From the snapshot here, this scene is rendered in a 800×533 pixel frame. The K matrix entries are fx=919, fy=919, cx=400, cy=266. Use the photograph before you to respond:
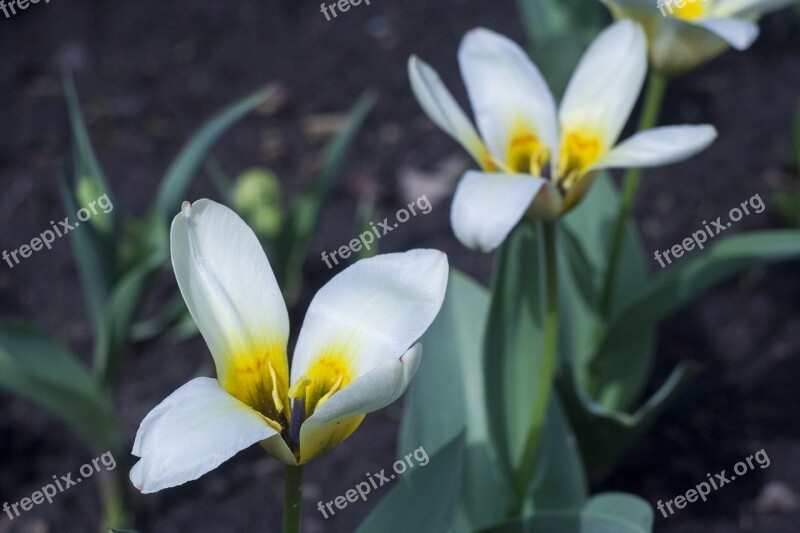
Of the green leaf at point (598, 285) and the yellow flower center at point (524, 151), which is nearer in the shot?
the yellow flower center at point (524, 151)

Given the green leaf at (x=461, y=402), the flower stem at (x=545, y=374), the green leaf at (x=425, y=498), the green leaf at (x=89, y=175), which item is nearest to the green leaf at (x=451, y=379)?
the green leaf at (x=461, y=402)

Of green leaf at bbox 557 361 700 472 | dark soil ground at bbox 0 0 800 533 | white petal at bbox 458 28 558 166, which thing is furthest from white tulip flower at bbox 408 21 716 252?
dark soil ground at bbox 0 0 800 533

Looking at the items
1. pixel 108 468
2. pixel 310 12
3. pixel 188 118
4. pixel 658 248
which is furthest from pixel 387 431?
pixel 310 12

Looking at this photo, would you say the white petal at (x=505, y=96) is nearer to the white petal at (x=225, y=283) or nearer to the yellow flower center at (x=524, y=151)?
the yellow flower center at (x=524, y=151)

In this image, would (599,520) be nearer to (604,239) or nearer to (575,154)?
(575,154)

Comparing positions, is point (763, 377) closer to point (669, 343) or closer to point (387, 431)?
point (669, 343)

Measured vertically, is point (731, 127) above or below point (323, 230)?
below

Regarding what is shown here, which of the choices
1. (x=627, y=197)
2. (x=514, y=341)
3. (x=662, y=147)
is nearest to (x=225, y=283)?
(x=662, y=147)
